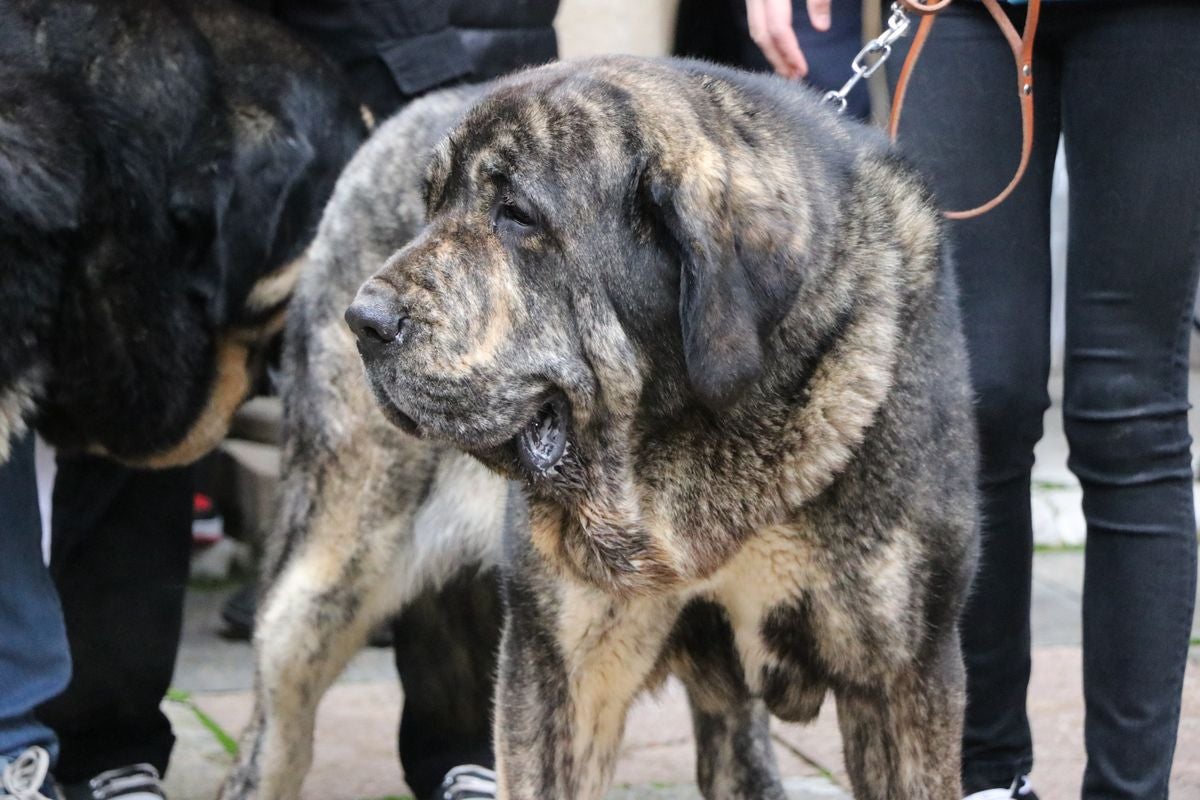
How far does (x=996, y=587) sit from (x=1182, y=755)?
101 centimetres

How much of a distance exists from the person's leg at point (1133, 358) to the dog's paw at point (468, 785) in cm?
127

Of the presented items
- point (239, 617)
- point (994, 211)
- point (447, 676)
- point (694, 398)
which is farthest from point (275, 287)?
point (239, 617)

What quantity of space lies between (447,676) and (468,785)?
0.79ft

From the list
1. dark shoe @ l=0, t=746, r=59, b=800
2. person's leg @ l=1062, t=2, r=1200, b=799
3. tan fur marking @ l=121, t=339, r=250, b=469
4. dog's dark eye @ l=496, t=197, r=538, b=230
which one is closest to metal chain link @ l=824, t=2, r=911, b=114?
person's leg @ l=1062, t=2, r=1200, b=799

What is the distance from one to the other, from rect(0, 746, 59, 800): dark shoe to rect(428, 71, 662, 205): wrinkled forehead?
1.31 metres

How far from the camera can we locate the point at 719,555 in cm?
249

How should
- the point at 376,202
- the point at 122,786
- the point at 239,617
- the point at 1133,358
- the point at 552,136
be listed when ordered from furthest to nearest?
the point at 239,617 < the point at 122,786 < the point at 376,202 < the point at 1133,358 < the point at 552,136

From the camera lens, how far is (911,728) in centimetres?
257

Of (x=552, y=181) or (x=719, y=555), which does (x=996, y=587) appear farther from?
(x=552, y=181)

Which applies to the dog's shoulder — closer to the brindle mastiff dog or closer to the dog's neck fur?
the brindle mastiff dog

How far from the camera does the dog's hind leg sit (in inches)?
101

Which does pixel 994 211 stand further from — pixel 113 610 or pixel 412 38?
pixel 113 610

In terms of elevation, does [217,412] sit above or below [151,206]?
below

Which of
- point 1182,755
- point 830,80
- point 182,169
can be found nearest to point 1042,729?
point 1182,755
